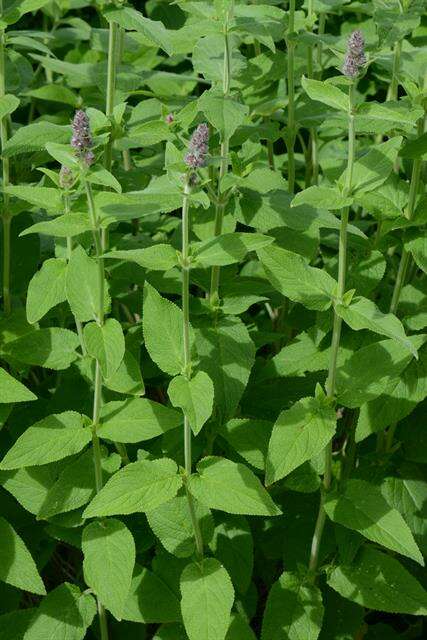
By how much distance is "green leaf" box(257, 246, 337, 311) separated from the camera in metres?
2.06

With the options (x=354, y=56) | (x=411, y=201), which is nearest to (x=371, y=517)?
(x=411, y=201)

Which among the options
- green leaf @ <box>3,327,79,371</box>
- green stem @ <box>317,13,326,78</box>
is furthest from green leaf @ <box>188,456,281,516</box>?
green stem @ <box>317,13,326,78</box>

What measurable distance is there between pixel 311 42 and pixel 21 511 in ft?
5.19

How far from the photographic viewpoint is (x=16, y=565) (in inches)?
84.4

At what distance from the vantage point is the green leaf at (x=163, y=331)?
2.03m

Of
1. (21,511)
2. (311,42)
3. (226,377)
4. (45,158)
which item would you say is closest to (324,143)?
(311,42)

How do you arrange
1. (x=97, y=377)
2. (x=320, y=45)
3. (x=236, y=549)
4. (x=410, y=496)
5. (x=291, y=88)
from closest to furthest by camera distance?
(x=97, y=377) → (x=236, y=549) → (x=410, y=496) → (x=291, y=88) → (x=320, y=45)

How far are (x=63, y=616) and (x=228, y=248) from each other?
1022 mm

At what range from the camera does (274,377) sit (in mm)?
2496

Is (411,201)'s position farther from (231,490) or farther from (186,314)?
(231,490)

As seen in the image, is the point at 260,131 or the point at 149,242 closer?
the point at 260,131

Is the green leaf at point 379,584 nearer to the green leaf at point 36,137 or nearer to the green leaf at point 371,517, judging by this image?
the green leaf at point 371,517

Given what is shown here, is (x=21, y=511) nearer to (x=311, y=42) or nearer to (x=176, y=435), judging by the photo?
(x=176, y=435)

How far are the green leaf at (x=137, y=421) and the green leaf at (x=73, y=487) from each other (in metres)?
0.17
